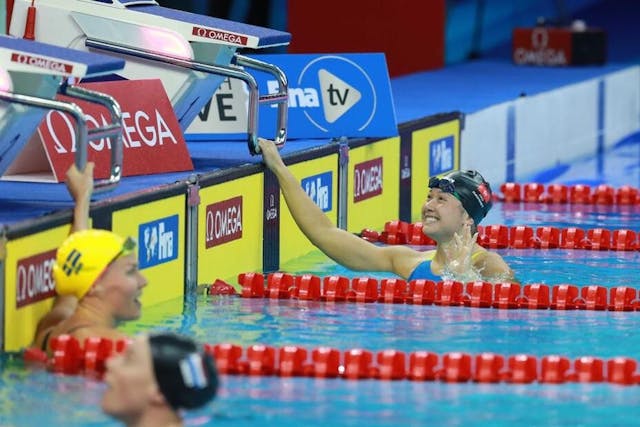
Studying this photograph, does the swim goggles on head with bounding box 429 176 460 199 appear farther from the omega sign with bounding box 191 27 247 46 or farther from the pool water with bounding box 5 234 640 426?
the omega sign with bounding box 191 27 247 46

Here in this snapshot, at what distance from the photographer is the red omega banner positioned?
274 inches

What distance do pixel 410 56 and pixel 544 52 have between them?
4.70 feet

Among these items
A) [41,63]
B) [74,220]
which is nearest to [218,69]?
[41,63]

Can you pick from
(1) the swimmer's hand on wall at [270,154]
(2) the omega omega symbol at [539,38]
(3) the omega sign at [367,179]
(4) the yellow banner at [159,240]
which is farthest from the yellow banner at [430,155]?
(2) the omega omega symbol at [539,38]

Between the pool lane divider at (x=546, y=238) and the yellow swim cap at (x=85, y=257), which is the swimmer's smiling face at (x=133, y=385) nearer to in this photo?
the yellow swim cap at (x=85, y=257)

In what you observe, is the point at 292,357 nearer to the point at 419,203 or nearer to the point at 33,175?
the point at 33,175

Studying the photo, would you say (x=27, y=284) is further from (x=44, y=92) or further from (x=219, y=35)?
(x=219, y=35)

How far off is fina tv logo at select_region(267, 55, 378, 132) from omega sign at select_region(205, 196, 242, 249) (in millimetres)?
1497

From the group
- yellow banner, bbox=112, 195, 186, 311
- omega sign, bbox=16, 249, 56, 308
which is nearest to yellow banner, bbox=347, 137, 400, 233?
yellow banner, bbox=112, 195, 186, 311

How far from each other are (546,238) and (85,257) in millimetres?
3698

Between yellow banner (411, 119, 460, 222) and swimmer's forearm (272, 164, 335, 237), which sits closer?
swimmer's forearm (272, 164, 335, 237)

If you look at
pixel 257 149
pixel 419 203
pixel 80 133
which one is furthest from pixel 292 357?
pixel 419 203

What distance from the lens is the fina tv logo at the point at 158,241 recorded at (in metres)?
6.87

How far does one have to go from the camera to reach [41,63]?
623 centimetres
